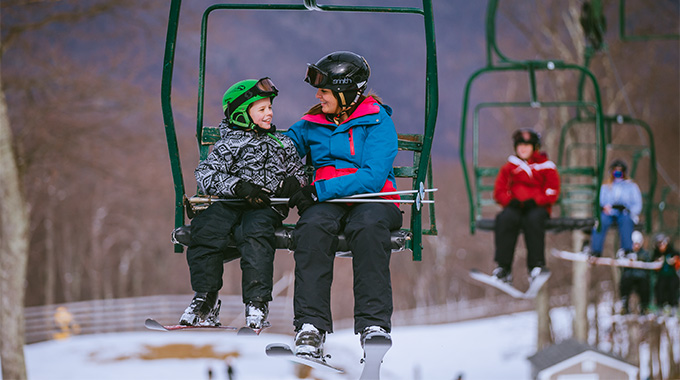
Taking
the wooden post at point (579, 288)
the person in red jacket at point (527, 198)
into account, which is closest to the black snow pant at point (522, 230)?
the person in red jacket at point (527, 198)

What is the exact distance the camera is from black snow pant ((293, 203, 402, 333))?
10.2ft

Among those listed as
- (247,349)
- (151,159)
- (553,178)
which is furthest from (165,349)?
(553,178)

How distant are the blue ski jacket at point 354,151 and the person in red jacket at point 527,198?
256 cm

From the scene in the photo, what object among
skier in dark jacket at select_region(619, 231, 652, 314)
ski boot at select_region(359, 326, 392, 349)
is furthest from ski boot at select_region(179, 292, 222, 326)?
skier in dark jacket at select_region(619, 231, 652, 314)

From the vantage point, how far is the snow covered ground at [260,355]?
15930mm

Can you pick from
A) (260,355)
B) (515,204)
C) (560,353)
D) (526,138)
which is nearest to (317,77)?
(526,138)

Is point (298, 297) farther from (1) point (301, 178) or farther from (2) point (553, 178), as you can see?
(2) point (553, 178)

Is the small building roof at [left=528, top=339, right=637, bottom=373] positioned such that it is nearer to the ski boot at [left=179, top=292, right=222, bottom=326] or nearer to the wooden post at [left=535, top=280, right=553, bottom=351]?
the wooden post at [left=535, top=280, right=553, bottom=351]

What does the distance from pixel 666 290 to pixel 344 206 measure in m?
8.55

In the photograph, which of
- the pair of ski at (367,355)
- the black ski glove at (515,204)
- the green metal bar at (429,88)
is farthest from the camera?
the black ski glove at (515,204)

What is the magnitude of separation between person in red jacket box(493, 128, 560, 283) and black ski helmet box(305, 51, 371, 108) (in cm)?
268

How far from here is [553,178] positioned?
569 cm

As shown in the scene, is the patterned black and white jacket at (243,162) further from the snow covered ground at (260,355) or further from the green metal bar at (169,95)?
the snow covered ground at (260,355)

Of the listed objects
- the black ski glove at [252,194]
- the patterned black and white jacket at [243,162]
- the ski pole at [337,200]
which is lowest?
the ski pole at [337,200]
